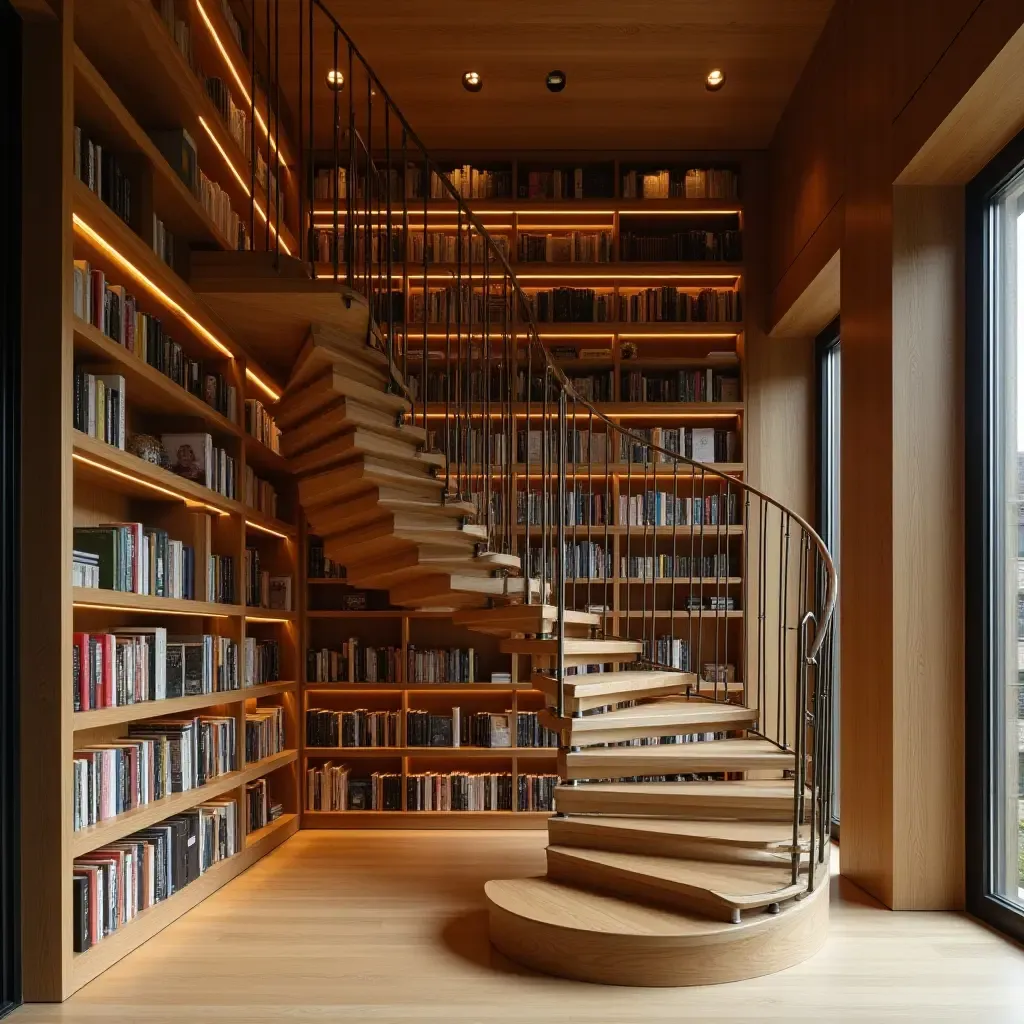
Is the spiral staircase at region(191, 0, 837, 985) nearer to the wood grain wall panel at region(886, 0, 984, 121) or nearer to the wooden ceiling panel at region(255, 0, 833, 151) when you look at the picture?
the wooden ceiling panel at region(255, 0, 833, 151)

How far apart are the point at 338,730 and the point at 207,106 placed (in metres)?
3.79

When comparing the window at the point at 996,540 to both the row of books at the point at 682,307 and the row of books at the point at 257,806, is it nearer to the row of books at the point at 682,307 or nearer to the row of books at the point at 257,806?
the row of books at the point at 682,307

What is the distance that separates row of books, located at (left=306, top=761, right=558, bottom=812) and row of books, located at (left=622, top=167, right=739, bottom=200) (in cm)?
390

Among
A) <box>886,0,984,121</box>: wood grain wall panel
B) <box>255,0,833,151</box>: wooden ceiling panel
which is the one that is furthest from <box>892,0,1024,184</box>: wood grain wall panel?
<box>255,0,833,151</box>: wooden ceiling panel

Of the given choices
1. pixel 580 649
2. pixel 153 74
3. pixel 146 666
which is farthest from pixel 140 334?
pixel 580 649

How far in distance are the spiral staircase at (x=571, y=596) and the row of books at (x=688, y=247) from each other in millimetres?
969

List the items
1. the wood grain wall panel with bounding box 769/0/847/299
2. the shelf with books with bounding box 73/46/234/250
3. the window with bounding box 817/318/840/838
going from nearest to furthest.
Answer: the shelf with books with bounding box 73/46/234/250 < the wood grain wall panel with bounding box 769/0/847/299 < the window with bounding box 817/318/840/838

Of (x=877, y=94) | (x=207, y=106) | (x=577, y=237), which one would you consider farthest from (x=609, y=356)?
(x=207, y=106)

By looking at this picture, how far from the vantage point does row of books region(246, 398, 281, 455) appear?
253 inches

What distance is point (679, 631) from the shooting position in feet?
24.6

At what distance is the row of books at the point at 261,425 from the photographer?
643cm

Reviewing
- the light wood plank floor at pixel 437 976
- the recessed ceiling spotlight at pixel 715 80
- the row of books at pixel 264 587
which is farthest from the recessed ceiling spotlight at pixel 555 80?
the light wood plank floor at pixel 437 976

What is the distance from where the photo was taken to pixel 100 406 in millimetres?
4297

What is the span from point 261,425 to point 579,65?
279cm
